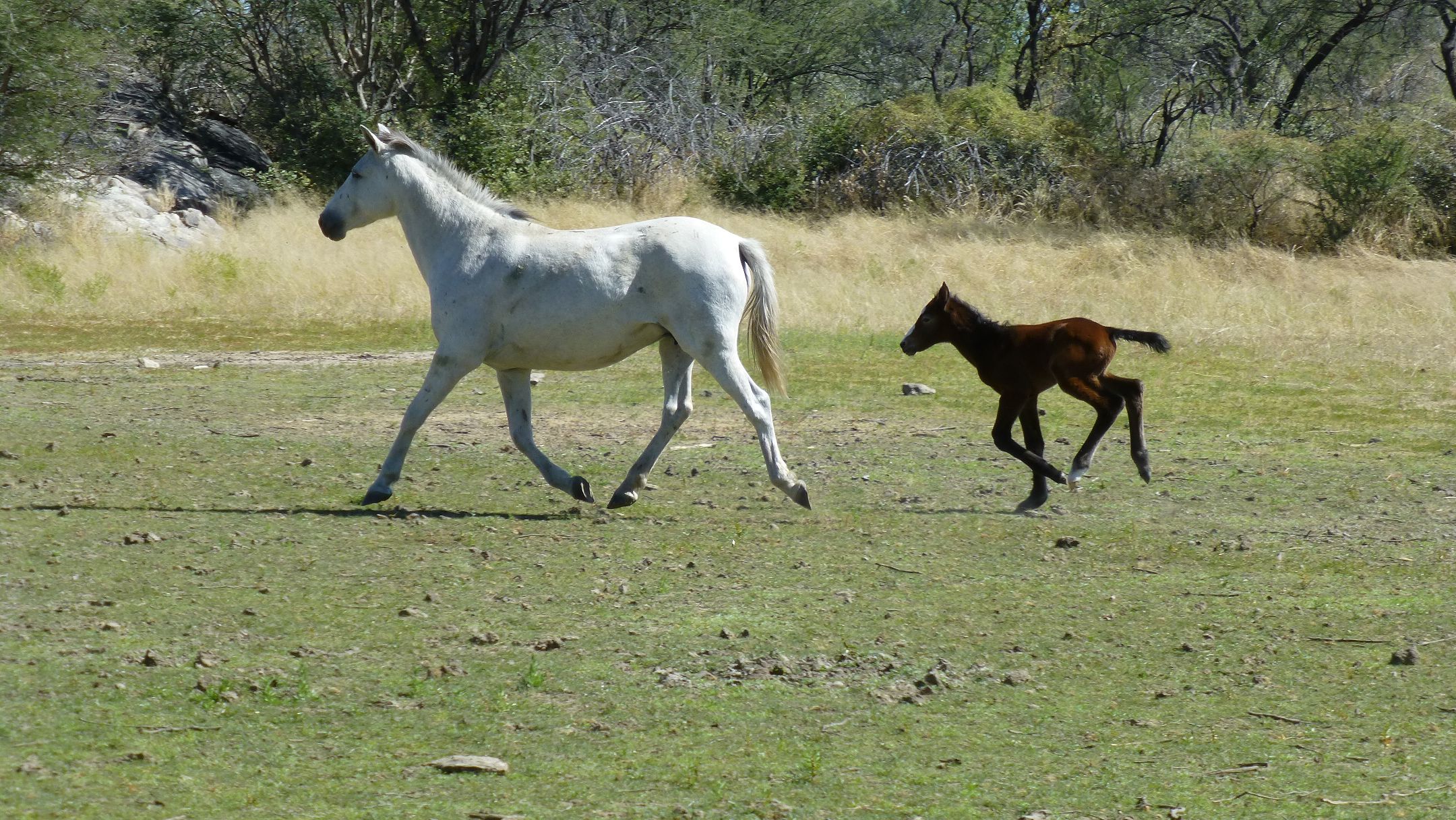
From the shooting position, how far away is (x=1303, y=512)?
9.62m

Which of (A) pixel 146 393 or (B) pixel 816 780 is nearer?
(B) pixel 816 780

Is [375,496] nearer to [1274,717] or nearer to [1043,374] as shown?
[1043,374]

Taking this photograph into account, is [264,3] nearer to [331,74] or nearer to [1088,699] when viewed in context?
[331,74]

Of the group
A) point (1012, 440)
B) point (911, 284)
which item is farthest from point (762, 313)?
point (911, 284)

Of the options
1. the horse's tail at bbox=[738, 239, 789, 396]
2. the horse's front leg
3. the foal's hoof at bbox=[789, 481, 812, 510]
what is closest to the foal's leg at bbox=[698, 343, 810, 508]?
the foal's hoof at bbox=[789, 481, 812, 510]

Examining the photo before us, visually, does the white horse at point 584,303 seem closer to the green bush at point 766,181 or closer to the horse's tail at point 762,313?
the horse's tail at point 762,313

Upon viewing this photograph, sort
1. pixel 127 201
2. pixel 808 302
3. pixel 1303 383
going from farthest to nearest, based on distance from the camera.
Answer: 1. pixel 127 201
2. pixel 808 302
3. pixel 1303 383

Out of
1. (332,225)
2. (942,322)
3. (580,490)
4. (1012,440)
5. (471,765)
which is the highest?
(332,225)

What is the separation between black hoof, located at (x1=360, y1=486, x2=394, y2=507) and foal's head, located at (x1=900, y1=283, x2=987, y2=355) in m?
3.66

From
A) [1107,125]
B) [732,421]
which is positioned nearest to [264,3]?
[1107,125]

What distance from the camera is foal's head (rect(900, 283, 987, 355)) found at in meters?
10.1

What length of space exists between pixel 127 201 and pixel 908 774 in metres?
27.5

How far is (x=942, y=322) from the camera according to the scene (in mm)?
10352

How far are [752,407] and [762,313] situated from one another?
2.55 feet
